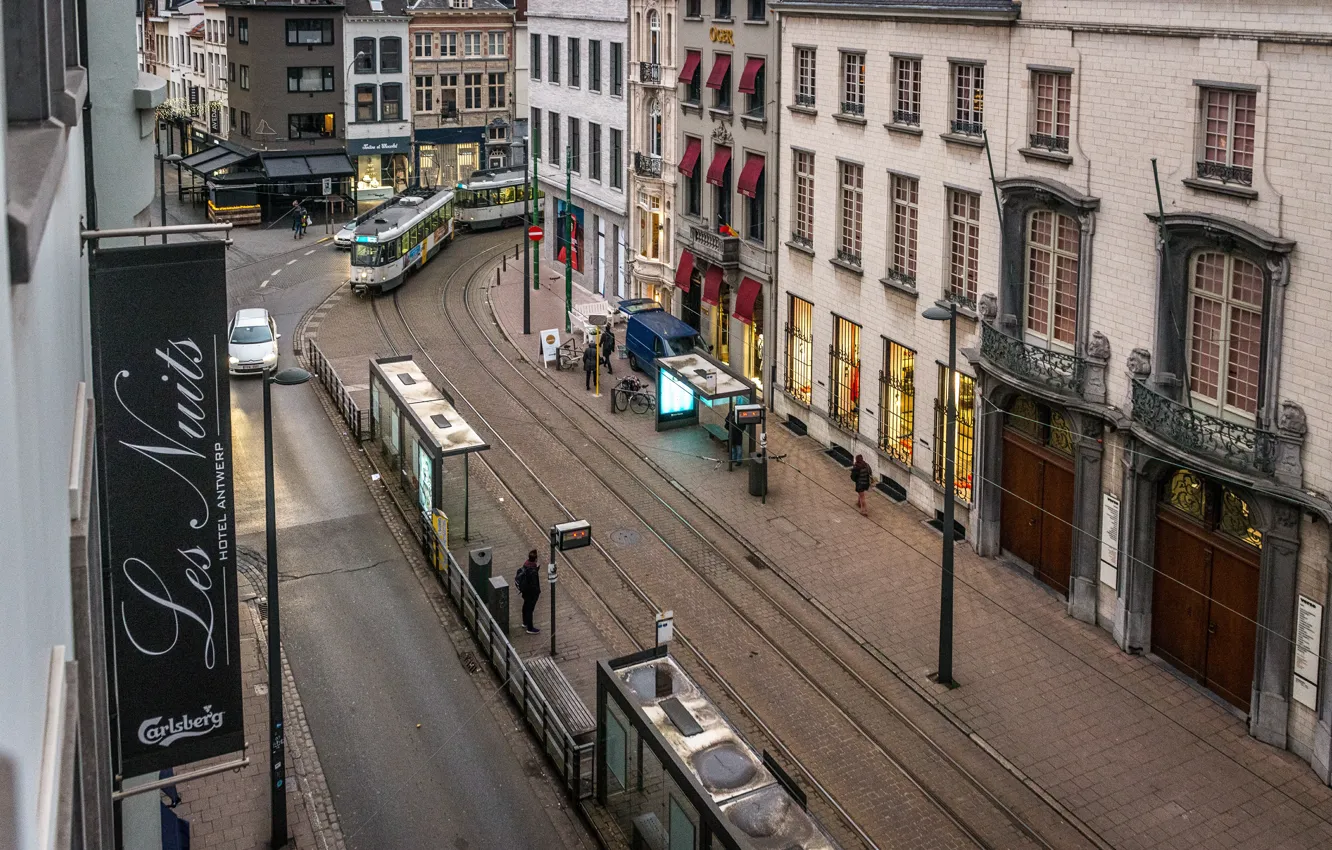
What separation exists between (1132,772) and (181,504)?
16.0 m

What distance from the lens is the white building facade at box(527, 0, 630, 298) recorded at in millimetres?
51812

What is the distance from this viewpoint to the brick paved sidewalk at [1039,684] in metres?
21.4

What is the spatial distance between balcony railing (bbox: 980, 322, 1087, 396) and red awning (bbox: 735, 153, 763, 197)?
474 inches

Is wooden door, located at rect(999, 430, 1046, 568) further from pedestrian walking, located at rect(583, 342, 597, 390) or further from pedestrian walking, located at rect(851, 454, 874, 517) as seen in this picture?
pedestrian walking, located at rect(583, 342, 597, 390)

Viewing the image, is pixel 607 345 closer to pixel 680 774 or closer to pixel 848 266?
pixel 848 266

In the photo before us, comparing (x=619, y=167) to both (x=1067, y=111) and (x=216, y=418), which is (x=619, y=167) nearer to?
(x=1067, y=111)

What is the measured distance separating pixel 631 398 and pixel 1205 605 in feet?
66.6

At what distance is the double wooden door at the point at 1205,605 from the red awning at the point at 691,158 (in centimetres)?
2254

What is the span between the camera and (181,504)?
13383 millimetres

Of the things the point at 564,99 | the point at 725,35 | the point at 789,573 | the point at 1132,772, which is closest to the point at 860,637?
the point at 789,573

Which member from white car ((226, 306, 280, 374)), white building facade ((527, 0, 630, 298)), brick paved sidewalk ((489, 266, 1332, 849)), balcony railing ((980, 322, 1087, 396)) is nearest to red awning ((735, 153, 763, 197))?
brick paved sidewalk ((489, 266, 1332, 849))

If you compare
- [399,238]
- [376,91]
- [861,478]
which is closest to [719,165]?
[861,478]

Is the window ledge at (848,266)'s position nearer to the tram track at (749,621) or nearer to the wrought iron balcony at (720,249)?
the wrought iron balcony at (720,249)

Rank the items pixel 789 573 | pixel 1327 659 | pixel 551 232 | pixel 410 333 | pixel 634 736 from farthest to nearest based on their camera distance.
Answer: pixel 551 232 < pixel 410 333 < pixel 789 573 < pixel 1327 659 < pixel 634 736
